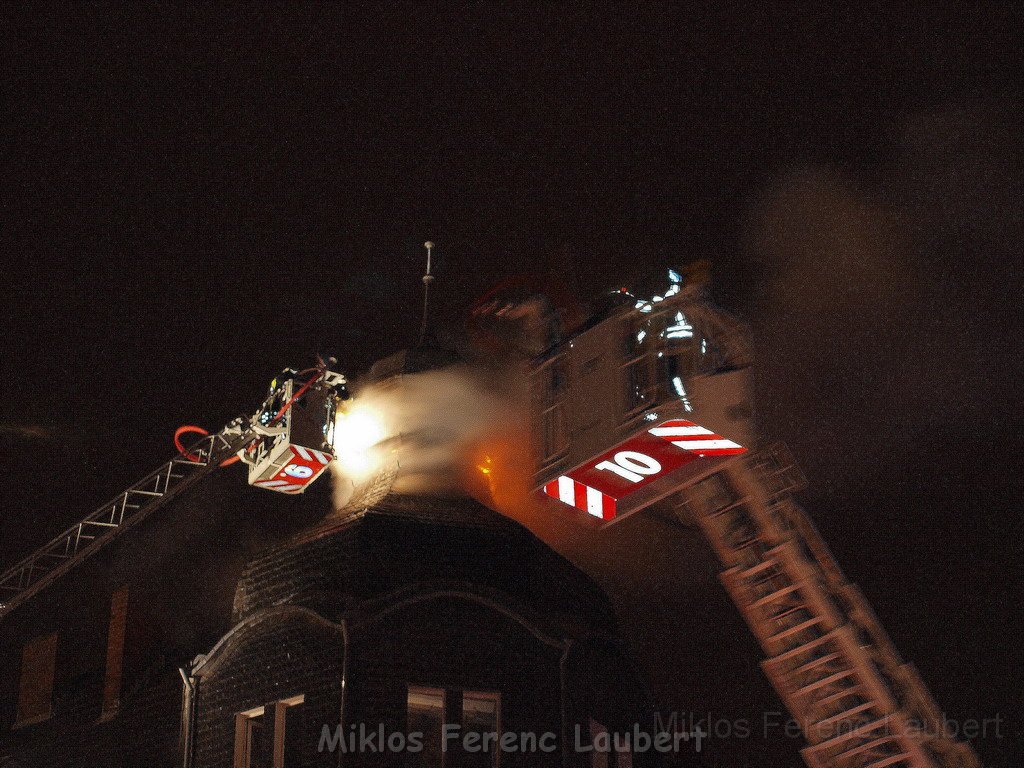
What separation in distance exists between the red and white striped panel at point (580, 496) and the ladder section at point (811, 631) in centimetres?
139

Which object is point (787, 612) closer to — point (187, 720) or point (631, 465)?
point (631, 465)

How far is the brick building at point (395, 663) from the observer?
74.0ft

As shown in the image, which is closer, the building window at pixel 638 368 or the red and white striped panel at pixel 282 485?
the building window at pixel 638 368

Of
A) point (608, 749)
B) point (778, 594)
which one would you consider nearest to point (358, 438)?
point (608, 749)

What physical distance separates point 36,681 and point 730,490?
1791cm

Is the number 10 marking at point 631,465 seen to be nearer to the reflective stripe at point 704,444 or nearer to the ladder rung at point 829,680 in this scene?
the reflective stripe at point 704,444

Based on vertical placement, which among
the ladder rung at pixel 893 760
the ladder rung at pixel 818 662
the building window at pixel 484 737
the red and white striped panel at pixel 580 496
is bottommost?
the ladder rung at pixel 893 760

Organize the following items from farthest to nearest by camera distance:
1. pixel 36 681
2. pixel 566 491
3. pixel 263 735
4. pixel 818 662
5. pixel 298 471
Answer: pixel 36 681 → pixel 298 471 → pixel 566 491 → pixel 263 735 → pixel 818 662

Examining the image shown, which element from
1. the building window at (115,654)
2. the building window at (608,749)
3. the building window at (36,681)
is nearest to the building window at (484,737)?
the building window at (608,749)

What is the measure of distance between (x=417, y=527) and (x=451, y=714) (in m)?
3.65

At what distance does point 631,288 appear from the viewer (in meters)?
24.2

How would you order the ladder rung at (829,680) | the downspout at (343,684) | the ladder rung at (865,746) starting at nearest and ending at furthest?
the downspout at (343,684) < the ladder rung at (865,746) < the ladder rung at (829,680)

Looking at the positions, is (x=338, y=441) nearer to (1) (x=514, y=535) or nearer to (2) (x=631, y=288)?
(1) (x=514, y=535)

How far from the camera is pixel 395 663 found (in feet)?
74.4
